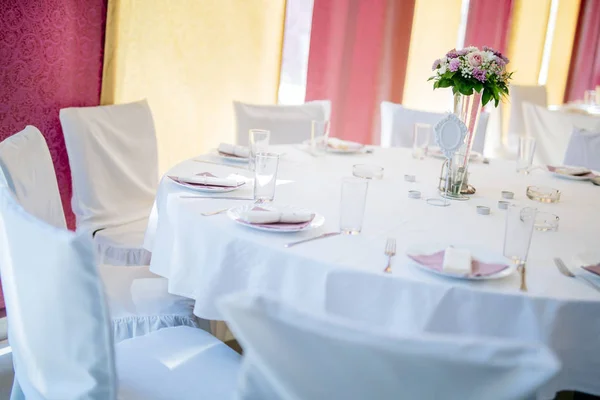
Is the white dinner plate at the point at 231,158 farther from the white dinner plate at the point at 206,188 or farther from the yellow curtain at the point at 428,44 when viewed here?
the yellow curtain at the point at 428,44

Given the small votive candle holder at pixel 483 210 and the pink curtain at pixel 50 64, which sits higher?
the pink curtain at pixel 50 64

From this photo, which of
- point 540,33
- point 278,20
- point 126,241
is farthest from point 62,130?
point 540,33

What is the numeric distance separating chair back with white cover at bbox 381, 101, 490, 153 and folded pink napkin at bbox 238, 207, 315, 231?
86.3 inches

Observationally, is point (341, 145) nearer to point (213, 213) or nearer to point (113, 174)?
point (113, 174)

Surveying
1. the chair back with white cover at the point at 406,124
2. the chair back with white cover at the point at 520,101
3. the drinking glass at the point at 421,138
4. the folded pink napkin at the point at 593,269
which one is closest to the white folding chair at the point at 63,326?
the folded pink napkin at the point at 593,269

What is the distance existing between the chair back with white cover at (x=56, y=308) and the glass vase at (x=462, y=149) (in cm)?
138

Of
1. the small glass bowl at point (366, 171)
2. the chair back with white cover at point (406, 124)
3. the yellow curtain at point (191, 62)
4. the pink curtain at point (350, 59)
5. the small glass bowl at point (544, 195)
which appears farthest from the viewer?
the pink curtain at point (350, 59)

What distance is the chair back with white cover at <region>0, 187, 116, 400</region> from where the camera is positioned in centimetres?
107

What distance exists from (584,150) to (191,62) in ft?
7.09

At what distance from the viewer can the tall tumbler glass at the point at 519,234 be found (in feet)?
4.94

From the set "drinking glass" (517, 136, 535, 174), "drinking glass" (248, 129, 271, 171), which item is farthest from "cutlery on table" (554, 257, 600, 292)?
"drinking glass" (517, 136, 535, 174)

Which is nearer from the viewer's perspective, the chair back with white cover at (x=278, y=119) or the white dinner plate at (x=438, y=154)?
the white dinner plate at (x=438, y=154)

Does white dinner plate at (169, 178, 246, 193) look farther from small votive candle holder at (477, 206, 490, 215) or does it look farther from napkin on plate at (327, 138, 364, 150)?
napkin on plate at (327, 138, 364, 150)

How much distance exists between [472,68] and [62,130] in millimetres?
1726
